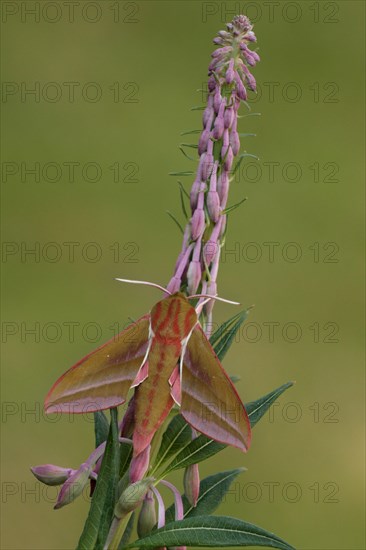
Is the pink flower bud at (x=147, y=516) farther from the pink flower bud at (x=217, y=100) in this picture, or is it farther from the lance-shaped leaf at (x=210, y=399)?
the pink flower bud at (x=217, y=100)

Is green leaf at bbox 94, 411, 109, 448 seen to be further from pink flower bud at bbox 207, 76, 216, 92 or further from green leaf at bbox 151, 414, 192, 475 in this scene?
pink flower bud at bbox 207, 76, 216, 92

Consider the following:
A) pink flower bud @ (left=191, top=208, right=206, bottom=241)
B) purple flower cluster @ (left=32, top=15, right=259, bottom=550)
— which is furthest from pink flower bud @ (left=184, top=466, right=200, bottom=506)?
pink flower bud @ (left=191, top=208, right=206, bottom=241)

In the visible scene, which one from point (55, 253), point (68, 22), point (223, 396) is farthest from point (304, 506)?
point (68, 22)

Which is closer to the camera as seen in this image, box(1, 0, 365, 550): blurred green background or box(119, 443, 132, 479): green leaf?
box(119, 443, 132, 479): green leaf

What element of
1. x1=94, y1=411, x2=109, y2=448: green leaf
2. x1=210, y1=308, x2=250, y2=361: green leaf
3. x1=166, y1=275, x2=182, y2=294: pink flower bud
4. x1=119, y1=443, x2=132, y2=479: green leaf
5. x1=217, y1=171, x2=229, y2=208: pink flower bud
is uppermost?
x1=217, y1=171, x2=229, y2=208: pink flower bud

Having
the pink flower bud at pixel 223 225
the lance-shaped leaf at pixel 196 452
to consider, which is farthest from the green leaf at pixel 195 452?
the pink flower bud at pixel 223 225

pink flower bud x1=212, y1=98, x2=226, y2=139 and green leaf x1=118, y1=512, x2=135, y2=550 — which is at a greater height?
pink flower bud x1=212, y1=98, x2=226, y2=139

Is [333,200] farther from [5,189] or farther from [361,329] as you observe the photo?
[5,189]

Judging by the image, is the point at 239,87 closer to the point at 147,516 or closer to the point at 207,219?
the point at 207,219
